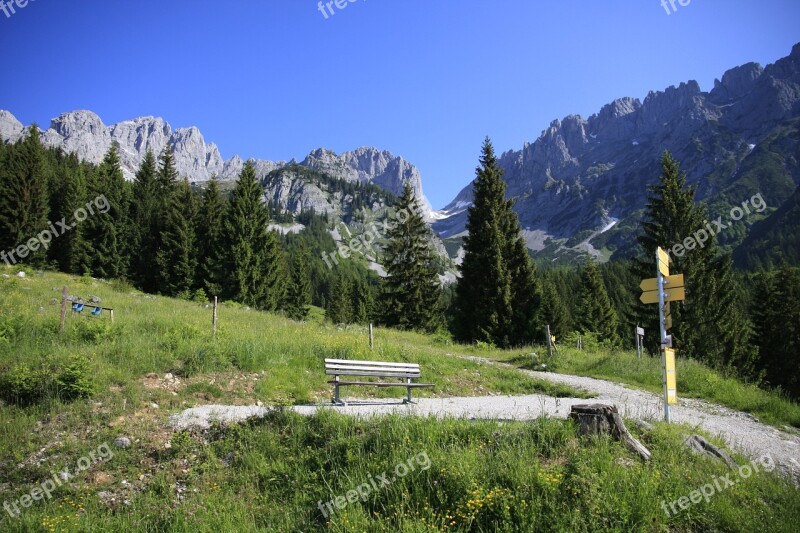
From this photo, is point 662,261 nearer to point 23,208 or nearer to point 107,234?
point 107,234

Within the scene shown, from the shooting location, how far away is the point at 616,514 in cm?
496

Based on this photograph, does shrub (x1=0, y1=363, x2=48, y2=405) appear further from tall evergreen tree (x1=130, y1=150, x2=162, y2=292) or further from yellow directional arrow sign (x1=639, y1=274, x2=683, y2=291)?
tall evergreen tree (x1=130, y1=150, x2=162, y2=292)

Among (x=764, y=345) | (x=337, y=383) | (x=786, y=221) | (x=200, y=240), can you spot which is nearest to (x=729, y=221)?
(x=786, y=221)

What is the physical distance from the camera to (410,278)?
112 ft

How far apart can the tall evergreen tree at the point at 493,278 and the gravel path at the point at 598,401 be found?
44.5 feet

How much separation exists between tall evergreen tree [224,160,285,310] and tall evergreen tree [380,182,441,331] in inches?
427

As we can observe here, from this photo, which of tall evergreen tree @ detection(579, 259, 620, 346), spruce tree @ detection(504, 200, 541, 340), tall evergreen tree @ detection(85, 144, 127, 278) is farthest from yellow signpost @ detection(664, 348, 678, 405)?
tall evergreen tree @ detection(85, 144, 127, 278)

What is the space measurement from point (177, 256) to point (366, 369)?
3735cm

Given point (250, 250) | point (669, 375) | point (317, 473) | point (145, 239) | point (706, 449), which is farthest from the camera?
point (145, 239)

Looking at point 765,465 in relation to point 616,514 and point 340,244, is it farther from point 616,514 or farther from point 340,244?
point 340,244

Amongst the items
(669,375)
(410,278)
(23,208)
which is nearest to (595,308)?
(410,278)

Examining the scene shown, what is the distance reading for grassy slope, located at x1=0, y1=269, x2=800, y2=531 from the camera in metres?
5.12

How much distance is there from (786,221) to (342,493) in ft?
623

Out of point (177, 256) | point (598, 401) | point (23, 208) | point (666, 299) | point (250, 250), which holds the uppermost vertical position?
point (23, 208)
